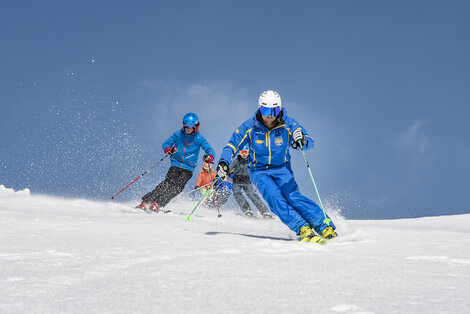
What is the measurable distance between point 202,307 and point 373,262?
1730 millimetres

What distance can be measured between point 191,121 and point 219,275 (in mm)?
7034

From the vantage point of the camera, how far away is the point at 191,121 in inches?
369

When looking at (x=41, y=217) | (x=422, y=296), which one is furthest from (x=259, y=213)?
(x=422, y=296)

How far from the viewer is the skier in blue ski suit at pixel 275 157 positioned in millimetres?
5121

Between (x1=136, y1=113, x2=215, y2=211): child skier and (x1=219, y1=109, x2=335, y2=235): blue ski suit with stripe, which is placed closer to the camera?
(x1=219, y1=109, x2=335, y2=235): blue ski suit with stripe

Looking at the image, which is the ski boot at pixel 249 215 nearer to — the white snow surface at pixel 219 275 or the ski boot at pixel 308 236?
the ski boot at pixel 308 236

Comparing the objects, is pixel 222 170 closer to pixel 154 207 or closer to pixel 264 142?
pixel 264 142

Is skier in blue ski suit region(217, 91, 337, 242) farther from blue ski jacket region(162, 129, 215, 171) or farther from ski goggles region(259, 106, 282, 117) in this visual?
blue ski jacket region(162, 129, 215, 171)

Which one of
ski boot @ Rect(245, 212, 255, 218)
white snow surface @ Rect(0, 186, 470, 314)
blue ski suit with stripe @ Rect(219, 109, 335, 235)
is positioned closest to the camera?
white snow surface @ Rect(0, 186, 470, 314)

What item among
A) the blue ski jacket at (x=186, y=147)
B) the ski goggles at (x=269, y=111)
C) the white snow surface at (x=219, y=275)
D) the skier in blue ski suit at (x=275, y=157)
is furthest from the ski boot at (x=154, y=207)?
the ski goggles at (x=269, y=111)

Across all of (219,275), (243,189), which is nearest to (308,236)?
(219,275)

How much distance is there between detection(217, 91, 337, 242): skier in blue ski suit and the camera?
202 inches

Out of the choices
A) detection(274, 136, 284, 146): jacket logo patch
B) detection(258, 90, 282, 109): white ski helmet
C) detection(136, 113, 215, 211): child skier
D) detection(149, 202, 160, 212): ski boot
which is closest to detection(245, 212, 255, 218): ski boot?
detection(136, 113, 215, 211): child skier

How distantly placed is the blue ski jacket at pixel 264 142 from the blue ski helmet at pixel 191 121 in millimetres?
3968
